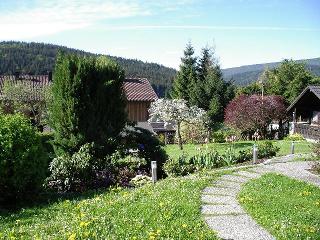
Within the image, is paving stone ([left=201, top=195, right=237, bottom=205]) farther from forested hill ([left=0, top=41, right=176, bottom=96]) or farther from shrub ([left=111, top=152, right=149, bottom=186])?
forested hill ([left=0, top=41, right=176, bottom=96])

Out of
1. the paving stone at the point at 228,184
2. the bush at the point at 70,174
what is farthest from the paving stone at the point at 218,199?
the bush at the point at 70,174

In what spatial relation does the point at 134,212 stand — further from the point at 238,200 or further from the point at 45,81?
the point at 45,81

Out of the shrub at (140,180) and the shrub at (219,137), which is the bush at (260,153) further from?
the shrub at (219,137)

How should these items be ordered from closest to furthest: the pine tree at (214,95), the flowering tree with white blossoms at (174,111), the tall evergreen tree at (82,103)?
the tall evergreen tree at (82,103)
the flowering tree with white blossoms at (174,111)
the pine tree at (214,95)

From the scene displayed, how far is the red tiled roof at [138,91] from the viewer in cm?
4878

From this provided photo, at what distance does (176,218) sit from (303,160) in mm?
10618

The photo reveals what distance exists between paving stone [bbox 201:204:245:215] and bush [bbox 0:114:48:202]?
5248 mm

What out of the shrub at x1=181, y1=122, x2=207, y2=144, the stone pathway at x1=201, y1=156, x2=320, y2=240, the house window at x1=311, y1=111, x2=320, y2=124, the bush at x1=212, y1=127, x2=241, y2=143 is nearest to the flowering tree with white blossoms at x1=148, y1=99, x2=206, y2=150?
the shrub at x1=181, y1=122, x2=207, y2=144

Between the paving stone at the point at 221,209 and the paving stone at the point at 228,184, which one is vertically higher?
the paving stone at the point at 221,209

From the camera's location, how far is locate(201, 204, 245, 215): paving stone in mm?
8703

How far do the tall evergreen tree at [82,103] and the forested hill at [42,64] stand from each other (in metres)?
83.6

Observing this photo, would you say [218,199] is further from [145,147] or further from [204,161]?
[145,147]

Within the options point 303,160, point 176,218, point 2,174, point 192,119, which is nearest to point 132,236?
point 176,218

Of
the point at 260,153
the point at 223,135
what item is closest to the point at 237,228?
the point at 260,153
